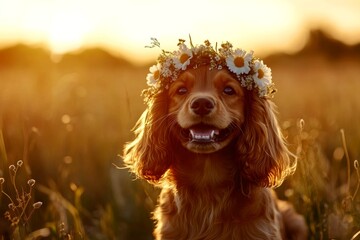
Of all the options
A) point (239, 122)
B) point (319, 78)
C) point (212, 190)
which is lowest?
point (319, 78)

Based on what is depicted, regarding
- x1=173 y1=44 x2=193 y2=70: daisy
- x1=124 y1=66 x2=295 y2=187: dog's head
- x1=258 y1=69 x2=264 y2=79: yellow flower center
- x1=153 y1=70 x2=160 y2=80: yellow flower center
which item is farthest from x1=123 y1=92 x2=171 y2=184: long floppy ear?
x1=258 y1=69 x2=264 y2=79: yellow flower center

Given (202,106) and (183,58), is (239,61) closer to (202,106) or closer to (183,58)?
(183,58)

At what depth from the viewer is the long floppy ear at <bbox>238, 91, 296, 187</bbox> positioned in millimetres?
3895

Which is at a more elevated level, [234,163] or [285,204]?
[234,163]

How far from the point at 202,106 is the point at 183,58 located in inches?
19.9

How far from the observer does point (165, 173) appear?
13.5 feet

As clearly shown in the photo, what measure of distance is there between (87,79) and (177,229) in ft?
20.5

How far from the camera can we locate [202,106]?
3539mm

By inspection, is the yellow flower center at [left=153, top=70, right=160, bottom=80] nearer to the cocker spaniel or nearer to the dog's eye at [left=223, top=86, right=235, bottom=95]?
the cocker spaniel

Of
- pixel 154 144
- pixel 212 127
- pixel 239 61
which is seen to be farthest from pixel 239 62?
pixel 154 144

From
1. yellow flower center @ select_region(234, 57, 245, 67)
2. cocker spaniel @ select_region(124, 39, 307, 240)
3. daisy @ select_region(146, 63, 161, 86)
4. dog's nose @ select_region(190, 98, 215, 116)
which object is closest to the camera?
dog's nose @ select_region(190, 98, 215, 116)

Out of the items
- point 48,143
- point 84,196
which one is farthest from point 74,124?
point 84,196

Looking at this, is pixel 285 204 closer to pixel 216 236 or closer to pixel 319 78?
pixel 216 236

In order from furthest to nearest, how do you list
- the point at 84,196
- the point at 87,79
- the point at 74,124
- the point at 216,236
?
the point at 87,79
the point at 74,124
the point at 84,196
the point at 216,236
